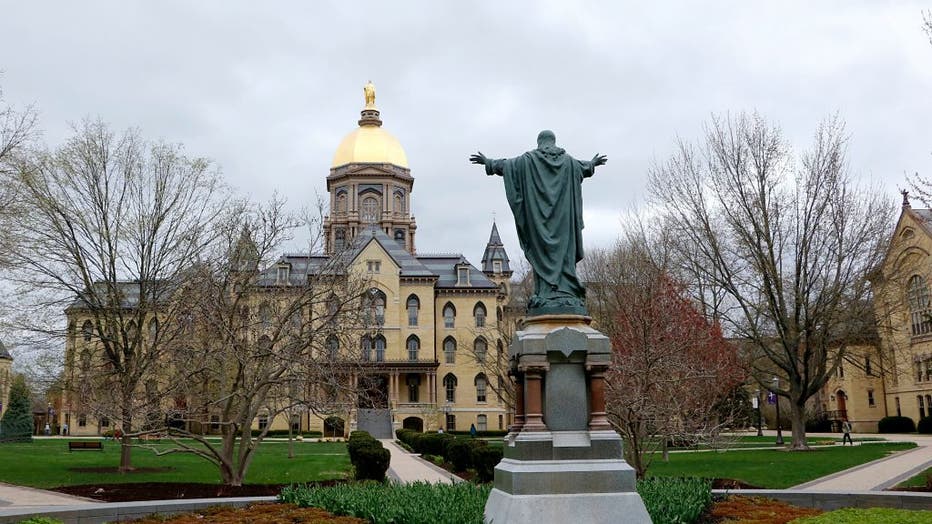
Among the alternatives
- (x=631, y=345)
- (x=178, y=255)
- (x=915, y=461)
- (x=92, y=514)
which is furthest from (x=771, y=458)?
(x=92, y=514)

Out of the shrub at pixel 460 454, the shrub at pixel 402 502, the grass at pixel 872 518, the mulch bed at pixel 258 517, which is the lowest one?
the shrub at pixel 460 454

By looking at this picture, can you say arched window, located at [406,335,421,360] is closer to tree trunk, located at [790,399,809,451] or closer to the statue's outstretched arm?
tree trunk, located at [790,399,809,451]

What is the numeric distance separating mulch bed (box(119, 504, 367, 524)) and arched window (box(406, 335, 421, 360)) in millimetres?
51107

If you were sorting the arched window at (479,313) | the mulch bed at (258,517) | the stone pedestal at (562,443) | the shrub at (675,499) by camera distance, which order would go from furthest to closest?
the arched window at (479,313) < the mulch bed at (258,517) < the shrub at (675,499) < the stone pedestal at (562,443)

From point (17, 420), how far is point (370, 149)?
43.7 meters

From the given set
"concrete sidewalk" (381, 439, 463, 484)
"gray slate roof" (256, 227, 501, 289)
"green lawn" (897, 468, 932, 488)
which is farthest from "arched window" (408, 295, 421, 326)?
"green lawn" (897, 468, 932, 488)

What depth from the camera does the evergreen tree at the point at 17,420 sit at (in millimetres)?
47747

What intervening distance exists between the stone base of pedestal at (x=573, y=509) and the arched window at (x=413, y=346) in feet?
180

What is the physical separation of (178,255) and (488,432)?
37766 millimetres

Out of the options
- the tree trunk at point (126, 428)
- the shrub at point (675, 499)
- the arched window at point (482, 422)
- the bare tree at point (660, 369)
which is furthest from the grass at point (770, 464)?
the arched window at point (482, 422)

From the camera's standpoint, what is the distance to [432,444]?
34188 millimetres

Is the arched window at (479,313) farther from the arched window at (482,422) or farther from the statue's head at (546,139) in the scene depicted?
the statue's head at (546,139)

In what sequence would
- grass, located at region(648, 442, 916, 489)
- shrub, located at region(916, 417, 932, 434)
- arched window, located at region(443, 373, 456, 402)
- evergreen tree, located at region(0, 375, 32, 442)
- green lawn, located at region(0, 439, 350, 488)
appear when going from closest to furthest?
grass, located at region(648, 442, 916, 489), green lawn, located at region(0, 439, 350, 488), evergreen tree, located at region(0, 375, 32, 442), shrub, located at region(916, 417, 932, 434), arched window, located at region(443, 373, 456, 402)

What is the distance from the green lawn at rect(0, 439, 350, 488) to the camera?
72.8ft
